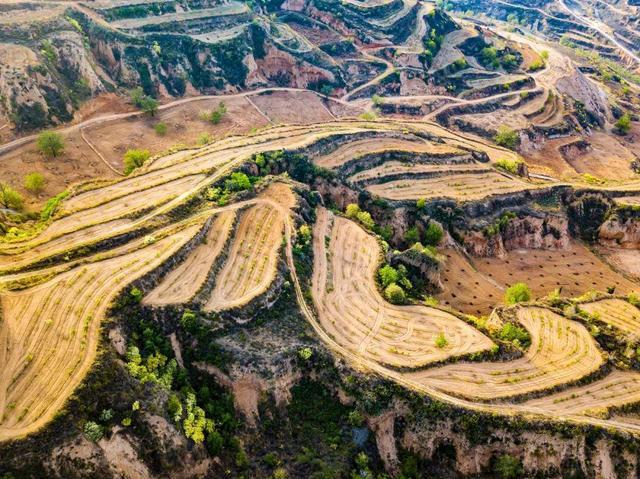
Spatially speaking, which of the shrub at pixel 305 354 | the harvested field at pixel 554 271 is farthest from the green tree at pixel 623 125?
the shrub at pixel 305 354

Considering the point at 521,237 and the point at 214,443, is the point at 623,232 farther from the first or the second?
the point at 214,443

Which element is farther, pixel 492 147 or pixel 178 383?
pixel 492 147

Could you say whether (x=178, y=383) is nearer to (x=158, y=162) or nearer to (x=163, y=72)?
(x=158, y=162)

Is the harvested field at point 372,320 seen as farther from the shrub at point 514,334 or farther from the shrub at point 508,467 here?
the shrub at point 508,467

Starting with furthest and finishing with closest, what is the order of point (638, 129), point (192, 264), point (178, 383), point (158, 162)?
point (638, 129)
point (158, 162)
point (192, 264)
point (178, 383)

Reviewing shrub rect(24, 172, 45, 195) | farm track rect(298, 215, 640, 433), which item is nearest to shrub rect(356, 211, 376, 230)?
farm track rect(298, 215, 640, 433)

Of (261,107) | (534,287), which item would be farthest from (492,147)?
(261,107)

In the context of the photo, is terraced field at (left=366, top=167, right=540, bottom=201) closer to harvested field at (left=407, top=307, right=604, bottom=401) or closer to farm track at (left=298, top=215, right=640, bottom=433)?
harvested field at (left=407, top=307, right=604, bottom=401)
